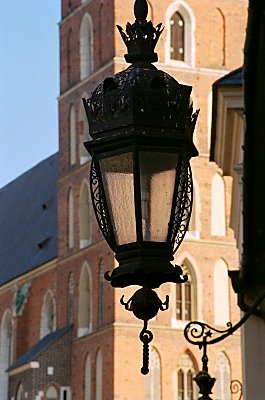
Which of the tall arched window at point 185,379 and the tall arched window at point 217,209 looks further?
the tall arched window at point 217,209

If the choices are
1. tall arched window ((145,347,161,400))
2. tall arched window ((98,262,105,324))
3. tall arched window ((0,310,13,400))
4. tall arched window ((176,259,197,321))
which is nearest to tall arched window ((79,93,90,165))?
tall arched window ((98,262,105,324))

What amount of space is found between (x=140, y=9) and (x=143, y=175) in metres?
0.66

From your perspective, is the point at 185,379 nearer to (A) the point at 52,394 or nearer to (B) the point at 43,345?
(A) the point at 52,394

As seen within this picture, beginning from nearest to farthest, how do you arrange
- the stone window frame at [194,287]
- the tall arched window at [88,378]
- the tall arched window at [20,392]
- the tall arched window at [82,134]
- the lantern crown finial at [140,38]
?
1. the lantern crown finial at [140,38]
2. the stone window frame at [194,287]
3. the tall arched window at [88,378]
4. the tall arched window at [82,134]
5. the tall arched window at [20,392]

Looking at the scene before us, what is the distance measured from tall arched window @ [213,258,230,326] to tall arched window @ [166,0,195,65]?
215 inches

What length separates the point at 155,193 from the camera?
14.9 ft

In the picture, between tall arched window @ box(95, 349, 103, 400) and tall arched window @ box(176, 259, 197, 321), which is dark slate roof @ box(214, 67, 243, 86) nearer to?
tall arched window @ box(176, 259, 197, 321)

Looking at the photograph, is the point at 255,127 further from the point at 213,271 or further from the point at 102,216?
the point at 213,271

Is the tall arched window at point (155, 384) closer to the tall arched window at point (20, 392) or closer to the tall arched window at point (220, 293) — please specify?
the tall arched window at point (220, 293)

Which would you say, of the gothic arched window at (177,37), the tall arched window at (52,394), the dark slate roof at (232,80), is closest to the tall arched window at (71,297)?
the tall arched window at (52,394)

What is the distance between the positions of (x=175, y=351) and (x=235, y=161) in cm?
1958

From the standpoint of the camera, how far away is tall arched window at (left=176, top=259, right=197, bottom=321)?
35406mm

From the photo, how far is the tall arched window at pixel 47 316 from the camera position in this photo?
137 feet

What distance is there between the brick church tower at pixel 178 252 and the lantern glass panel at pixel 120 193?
29340 mm
